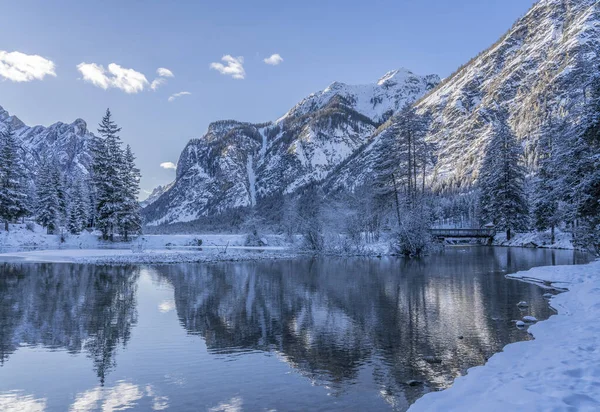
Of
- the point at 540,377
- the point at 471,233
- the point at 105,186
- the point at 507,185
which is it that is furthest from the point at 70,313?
the point at 471,233

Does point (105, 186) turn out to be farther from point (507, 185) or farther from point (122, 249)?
point (507, 185)

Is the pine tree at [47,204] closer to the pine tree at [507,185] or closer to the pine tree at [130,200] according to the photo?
the pine tree at [130,200]

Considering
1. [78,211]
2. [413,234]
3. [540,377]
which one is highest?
[78,211]

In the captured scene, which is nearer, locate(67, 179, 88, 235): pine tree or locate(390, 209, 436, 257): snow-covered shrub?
locate(390, 209, 436, 257): snow-covered shrub

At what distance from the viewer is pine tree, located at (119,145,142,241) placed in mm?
47812

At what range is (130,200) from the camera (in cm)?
4906

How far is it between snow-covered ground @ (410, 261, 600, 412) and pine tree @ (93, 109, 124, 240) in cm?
4611

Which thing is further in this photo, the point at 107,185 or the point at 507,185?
the point at 507,185

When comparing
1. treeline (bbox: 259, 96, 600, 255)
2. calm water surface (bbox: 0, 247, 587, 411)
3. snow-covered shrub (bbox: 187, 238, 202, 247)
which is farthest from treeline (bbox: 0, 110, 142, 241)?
calm water surface (bbox: 0, 247, 587, 411)

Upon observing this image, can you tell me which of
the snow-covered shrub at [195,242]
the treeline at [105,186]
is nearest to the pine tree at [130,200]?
the treeline at [105,186]

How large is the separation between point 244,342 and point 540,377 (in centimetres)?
616

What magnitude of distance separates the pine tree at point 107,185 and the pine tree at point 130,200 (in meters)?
0.70

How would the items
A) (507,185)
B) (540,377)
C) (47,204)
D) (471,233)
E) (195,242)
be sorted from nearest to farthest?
(540,377) → (507,185) → (195,242) → (47,204) → (471,233)

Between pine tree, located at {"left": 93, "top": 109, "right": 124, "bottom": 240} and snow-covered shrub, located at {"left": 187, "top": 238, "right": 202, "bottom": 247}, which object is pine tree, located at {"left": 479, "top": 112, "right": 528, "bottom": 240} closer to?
→ snow-covered shrub, located at {"left": 187, "top": 238, "right": 202, "bottom": 247}
